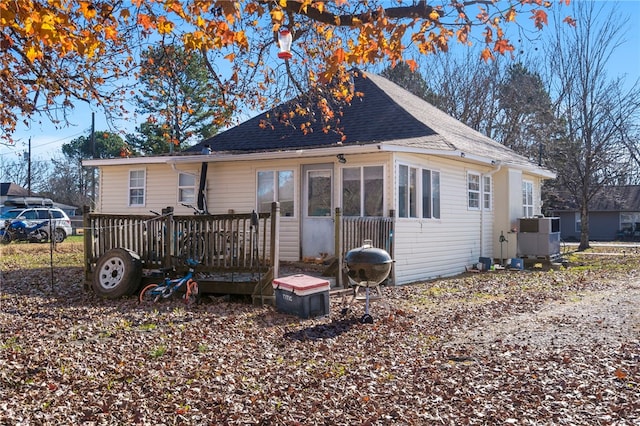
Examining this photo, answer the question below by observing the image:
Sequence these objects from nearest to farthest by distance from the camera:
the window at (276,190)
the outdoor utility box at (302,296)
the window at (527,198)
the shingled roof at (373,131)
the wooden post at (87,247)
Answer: the outdoor utility box at (302,296) → the wooden post at (87,247) → the shingled roof at (373,131) → the window at (276,190) → the window at (527,198)

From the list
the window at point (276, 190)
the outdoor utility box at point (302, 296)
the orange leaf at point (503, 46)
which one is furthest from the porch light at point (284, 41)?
the window at point (276, 190)

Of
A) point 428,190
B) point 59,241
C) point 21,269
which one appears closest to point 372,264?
point 428,190

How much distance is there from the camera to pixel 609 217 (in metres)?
37.4

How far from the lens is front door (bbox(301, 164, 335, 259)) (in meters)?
12.5

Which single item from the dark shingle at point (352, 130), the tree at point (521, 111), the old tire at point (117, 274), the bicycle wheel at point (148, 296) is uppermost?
the tree at point (521, 111)

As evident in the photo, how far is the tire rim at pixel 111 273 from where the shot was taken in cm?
901

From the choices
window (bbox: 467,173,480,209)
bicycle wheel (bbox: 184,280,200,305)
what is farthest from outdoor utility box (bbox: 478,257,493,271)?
bicycle wheel (bbox: 184,280,200,305)

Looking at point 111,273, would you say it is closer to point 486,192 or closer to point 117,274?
point 117,274

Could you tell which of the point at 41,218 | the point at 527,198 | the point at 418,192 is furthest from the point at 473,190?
the point at 41,218

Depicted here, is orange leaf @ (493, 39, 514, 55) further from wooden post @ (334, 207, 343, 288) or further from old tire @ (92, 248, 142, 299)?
old tire @ (92, 248, 142, 299)

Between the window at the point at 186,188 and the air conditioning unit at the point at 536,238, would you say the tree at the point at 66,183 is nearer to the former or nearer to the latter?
the window at the point at 186,188

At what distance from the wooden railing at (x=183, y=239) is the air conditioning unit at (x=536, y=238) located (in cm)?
959

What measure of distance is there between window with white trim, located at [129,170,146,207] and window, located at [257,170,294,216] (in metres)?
3.70

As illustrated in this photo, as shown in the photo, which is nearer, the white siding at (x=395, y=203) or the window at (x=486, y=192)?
the white siding at (x=395, y=203)
